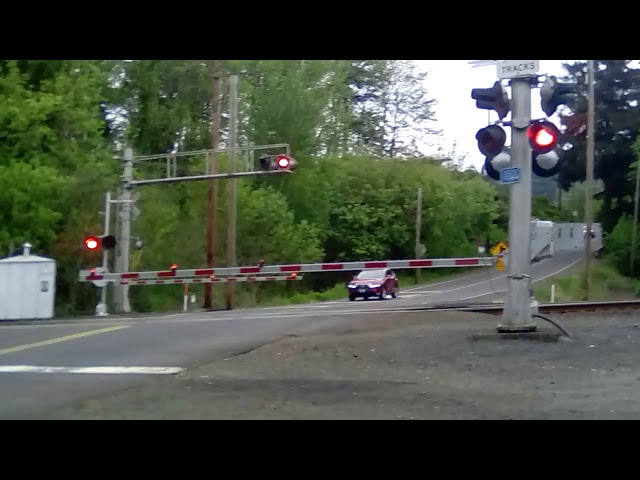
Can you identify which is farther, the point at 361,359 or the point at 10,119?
the point at 10,119

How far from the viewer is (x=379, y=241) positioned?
1700 inches

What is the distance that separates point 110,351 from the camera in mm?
13812

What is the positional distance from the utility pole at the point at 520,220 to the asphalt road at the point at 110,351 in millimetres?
3791

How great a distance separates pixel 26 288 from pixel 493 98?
1490 cm

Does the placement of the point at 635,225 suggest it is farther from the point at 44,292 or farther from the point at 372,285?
the point at 44,292

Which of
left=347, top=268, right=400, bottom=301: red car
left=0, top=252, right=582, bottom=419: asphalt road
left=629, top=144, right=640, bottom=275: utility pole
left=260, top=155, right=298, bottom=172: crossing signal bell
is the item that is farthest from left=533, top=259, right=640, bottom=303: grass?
left=0, top=252, right=582, bottom=419: asphalt road

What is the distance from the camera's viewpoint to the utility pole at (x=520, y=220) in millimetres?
13227

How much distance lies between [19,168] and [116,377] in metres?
22.8

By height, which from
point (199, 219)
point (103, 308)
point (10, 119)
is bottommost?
point (103, 308)

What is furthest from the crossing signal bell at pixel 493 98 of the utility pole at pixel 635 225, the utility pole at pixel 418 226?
the utility pole at pixel 635 225

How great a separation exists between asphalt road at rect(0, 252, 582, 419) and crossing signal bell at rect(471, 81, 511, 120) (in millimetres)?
4804

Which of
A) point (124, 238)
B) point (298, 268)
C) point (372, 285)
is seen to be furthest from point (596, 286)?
point (298, 268)

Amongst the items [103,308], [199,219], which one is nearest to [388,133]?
[199,219]
